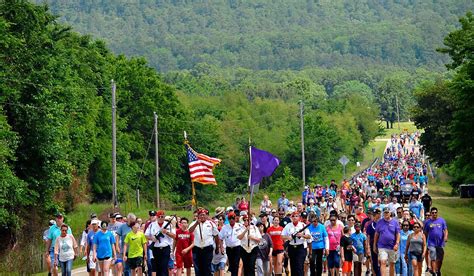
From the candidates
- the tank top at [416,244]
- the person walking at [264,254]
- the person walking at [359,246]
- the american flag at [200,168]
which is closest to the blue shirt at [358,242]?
the person walking at [359,246]

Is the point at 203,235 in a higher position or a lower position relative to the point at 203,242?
higher

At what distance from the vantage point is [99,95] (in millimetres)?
75938

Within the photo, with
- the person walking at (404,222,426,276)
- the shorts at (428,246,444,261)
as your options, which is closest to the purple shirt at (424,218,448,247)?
the shorts at (428,246,444,261)

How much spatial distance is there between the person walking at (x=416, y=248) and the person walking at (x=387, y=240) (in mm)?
244

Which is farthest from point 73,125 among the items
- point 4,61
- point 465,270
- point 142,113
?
point 465,270

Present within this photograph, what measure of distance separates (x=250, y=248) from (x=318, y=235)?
164cm

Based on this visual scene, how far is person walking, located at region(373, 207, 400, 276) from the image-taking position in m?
25.4

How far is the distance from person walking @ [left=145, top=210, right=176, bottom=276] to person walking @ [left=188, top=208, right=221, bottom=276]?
0.76 metres

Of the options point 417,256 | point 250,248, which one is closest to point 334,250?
point 417,256

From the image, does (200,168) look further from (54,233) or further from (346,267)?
(346,267)

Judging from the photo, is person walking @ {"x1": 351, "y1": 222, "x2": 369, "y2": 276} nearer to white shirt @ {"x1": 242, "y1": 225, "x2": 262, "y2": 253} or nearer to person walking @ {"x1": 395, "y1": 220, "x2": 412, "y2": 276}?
person walking @ {"x1": 395, "y1": 220, "x2": 412, "y2": 276}

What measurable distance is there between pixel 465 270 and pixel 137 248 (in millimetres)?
10706

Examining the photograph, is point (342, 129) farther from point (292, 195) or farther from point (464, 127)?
point (464, 127)

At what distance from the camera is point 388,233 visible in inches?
1000
